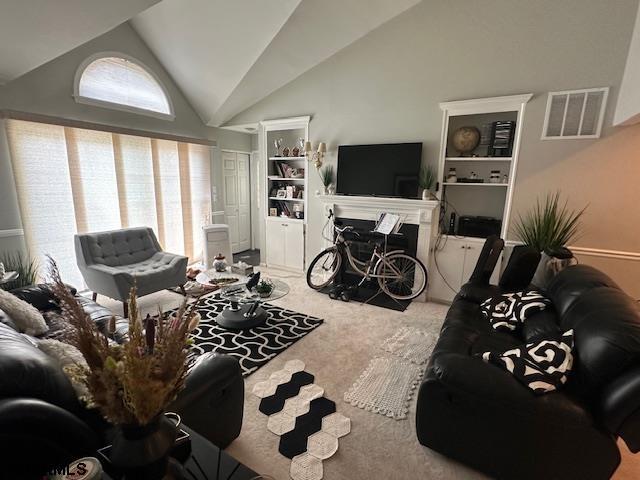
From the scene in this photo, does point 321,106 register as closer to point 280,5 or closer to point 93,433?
point 280,5

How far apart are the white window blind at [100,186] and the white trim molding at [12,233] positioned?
6 centimetres

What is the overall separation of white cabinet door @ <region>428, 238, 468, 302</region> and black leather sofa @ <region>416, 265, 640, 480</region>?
1.96 meters

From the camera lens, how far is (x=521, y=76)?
3271 millimetres

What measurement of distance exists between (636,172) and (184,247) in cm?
578

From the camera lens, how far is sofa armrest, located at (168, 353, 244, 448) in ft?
4.71

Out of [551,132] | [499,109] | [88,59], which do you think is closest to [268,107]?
[88,59]

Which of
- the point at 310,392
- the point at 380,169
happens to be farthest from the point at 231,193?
the point at 310,392

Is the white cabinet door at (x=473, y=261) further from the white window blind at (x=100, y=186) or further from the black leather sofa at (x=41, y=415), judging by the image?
the white window blind at (x=100, y=186)

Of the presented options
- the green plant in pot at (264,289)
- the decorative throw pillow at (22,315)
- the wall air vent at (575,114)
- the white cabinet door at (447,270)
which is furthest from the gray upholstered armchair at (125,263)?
the wall air vent at (575,114)

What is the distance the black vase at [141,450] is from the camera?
0.80 m

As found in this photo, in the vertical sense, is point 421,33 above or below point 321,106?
above

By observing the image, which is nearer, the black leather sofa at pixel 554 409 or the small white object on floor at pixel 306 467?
the black leather sofa at pixel 554 409

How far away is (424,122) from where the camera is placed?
3811mm

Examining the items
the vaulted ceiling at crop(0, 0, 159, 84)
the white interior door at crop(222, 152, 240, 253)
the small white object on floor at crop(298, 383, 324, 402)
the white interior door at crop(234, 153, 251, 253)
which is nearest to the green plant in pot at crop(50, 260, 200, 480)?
the small white object on floor at crop(298, 383, 324, 402)
